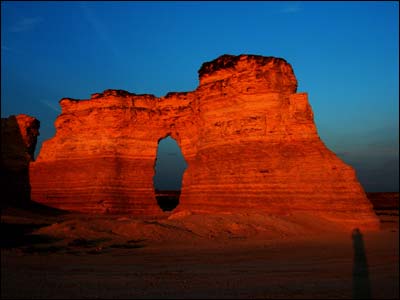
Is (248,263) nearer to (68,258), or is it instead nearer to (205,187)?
(68,258)

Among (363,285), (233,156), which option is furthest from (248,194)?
(363,285)

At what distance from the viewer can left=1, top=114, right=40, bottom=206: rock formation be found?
110 feet

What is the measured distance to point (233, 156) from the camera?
839 inches

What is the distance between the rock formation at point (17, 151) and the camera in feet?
110

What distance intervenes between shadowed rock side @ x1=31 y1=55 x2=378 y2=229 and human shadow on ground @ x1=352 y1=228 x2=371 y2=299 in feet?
19.3

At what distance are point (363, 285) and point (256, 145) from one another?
47.2 feet

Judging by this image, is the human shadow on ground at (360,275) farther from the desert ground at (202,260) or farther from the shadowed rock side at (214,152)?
the shadowed rock side at (214,152)

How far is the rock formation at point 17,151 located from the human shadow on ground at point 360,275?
93.4ft

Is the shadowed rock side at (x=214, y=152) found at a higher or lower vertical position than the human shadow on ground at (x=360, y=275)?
higher

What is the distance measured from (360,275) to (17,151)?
3445 centimetres

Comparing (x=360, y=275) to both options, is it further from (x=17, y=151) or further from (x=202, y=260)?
(x=17, y=151)

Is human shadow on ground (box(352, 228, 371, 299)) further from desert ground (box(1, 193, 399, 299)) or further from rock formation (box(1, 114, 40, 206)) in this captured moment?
rock formation (box(1, 114, 40, 206))

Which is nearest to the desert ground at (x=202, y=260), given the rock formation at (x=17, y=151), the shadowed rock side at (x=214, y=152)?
the shadowed rock side at (x=214, y=152)

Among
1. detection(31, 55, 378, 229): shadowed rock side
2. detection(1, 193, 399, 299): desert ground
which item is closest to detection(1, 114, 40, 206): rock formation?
detection(31, 55, 378, 229): shadowed rock side
